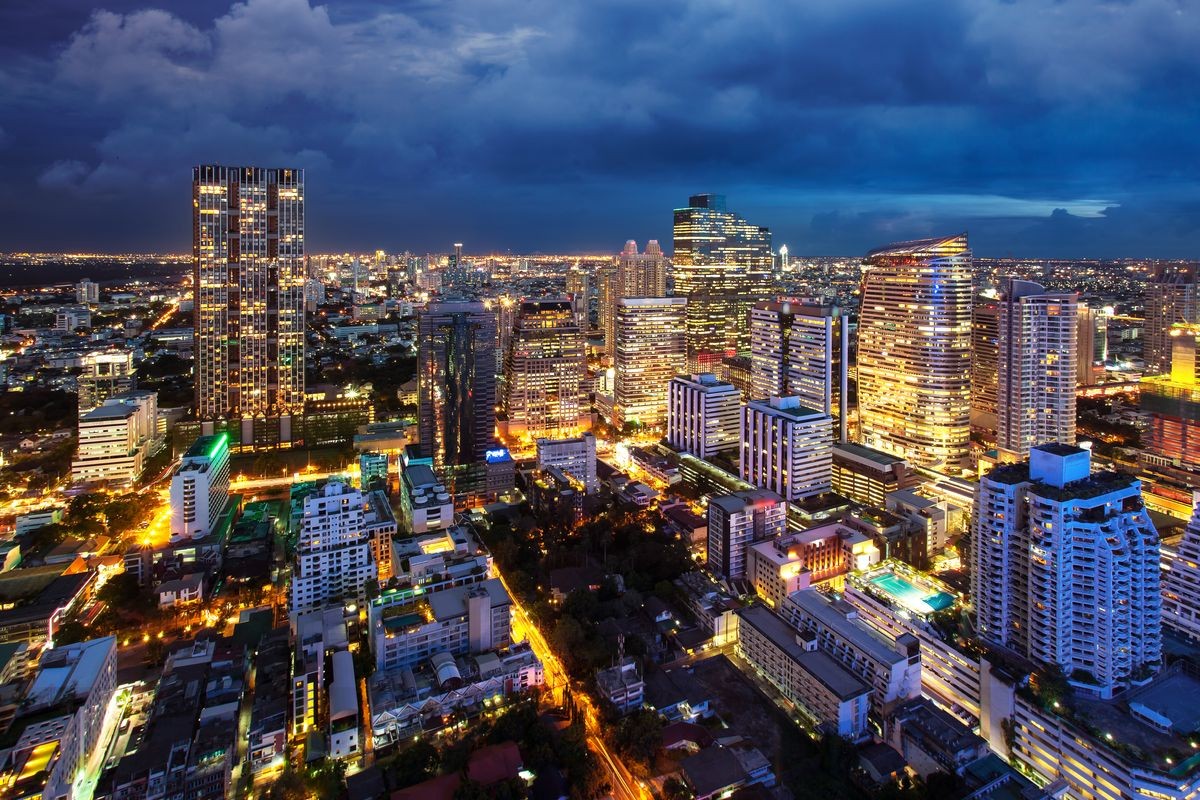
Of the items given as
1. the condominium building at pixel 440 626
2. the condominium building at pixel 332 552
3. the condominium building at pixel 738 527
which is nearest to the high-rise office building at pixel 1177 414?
the condominium building at pixel 738 527

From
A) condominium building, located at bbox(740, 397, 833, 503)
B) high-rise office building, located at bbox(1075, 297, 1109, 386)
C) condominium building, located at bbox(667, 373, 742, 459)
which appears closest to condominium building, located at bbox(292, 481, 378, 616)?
condominium building, located at bbox(740, 397, 833, 503)

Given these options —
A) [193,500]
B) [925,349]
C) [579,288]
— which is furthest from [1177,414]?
[579,288]

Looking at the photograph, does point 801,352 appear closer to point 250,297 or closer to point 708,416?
point 708,416

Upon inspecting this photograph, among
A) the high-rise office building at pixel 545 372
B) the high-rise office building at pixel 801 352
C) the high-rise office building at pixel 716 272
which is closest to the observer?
the high-rise office building at pixel 801 352

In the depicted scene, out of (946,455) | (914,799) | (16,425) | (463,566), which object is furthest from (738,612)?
(16,425)

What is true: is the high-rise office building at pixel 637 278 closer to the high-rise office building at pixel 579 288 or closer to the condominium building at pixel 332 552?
the high-rise office building at pixel 579 288

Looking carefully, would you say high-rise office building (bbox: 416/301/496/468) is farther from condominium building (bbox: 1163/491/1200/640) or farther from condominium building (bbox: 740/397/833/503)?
condominium building (bbox: 1163/491/1200/640)

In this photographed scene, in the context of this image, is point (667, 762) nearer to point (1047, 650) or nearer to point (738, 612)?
point (738, 612)
